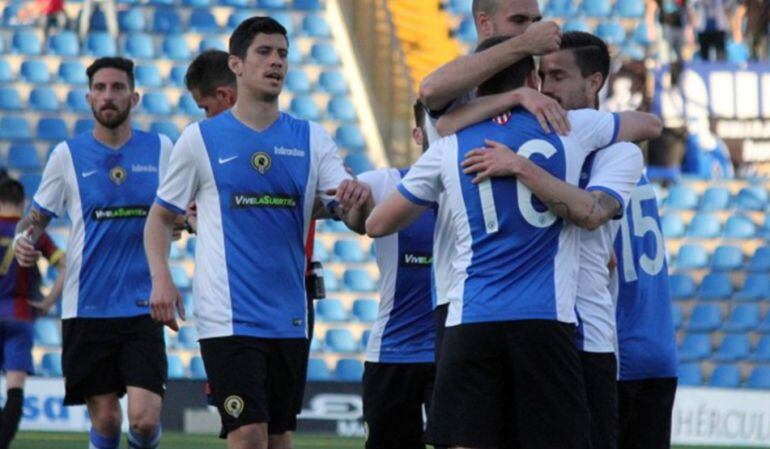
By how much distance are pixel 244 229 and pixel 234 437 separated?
0.79 meters

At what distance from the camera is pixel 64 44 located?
67.2 ft

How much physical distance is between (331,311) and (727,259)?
13.9ft

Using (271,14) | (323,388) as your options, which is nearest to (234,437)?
(323,388)

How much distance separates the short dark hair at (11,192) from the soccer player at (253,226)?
5.25 metres

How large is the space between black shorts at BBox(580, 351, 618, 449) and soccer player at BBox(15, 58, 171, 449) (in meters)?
3.14

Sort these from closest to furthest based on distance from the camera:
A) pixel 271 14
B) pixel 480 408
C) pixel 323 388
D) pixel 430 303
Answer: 1. pixel 480 408
2. pixel 430 303
3. pixel 323 388
4. pixel 271 14

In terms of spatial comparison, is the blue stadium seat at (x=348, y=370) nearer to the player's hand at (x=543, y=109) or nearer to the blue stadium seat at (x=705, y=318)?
the blue stadium seat at (x=705, y=318)

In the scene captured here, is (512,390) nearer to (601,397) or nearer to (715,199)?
(601,397)

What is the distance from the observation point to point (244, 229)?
676 cm

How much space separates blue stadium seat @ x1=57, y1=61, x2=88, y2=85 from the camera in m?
20.1

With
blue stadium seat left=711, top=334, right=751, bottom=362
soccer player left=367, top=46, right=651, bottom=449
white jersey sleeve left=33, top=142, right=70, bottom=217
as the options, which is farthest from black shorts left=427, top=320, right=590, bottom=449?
blue stadium seat left=711, top=334, right=751, bottom=362

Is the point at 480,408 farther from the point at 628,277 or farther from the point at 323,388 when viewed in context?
the point at 323,388

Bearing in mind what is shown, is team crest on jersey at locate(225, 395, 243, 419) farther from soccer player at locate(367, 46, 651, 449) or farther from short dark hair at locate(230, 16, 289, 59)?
short dark hair at locate(230, 16, 289, 59)

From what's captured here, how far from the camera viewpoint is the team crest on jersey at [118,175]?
8.60m
